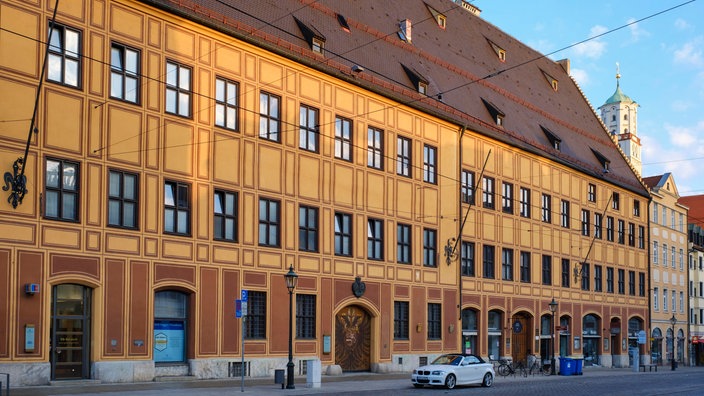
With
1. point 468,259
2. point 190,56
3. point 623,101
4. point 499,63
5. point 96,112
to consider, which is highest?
point 623,101

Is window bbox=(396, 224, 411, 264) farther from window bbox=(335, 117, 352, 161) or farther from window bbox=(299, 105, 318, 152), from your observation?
window bbox=(299, 105, 318, 152)

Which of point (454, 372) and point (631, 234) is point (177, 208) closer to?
point (454, 372)

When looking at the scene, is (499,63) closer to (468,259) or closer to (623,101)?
(468,259)

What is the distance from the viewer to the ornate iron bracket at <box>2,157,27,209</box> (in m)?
28.0

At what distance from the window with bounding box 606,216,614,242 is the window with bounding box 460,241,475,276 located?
19647 millimetres

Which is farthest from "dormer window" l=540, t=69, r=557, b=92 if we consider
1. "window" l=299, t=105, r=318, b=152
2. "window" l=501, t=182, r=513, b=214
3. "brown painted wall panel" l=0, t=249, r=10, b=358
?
"brown painted wall panel" l=0, t=249, r=10, b=358

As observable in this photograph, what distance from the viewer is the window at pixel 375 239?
141 feet

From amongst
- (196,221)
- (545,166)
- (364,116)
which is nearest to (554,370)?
(545,166)

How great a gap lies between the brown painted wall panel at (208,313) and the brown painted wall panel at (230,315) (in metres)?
0.43

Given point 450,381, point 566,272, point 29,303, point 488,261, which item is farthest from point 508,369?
point 29,303

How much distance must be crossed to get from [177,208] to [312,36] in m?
11.3

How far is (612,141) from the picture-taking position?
73938 millimetres

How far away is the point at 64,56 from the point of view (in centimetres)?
2995

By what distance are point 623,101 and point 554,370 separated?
105m
